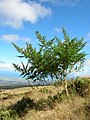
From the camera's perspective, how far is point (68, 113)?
11.6m

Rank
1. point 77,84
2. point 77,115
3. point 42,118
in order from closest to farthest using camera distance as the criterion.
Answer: point 77,115, point 42,118, point 77,84

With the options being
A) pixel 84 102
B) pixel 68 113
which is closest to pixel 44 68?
pixel 84 102

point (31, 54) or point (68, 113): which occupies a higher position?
point (31, 54)

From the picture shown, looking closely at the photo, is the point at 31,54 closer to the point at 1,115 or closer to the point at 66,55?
the point at 66,55

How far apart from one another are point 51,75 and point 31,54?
228cm

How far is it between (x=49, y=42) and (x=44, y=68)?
213cm

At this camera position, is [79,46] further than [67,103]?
Yes

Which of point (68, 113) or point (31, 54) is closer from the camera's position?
point (68, 113)

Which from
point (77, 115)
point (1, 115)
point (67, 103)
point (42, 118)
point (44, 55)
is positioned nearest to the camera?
point (77, 115)

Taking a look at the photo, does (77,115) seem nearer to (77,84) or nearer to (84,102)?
(84,102)

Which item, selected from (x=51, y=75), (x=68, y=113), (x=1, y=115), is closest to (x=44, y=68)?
(x=51, y=75)

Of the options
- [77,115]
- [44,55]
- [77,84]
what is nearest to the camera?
[77,115]

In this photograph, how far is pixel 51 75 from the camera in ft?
73.0

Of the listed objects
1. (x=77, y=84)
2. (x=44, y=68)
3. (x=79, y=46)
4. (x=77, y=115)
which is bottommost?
(x=77, y=115)
